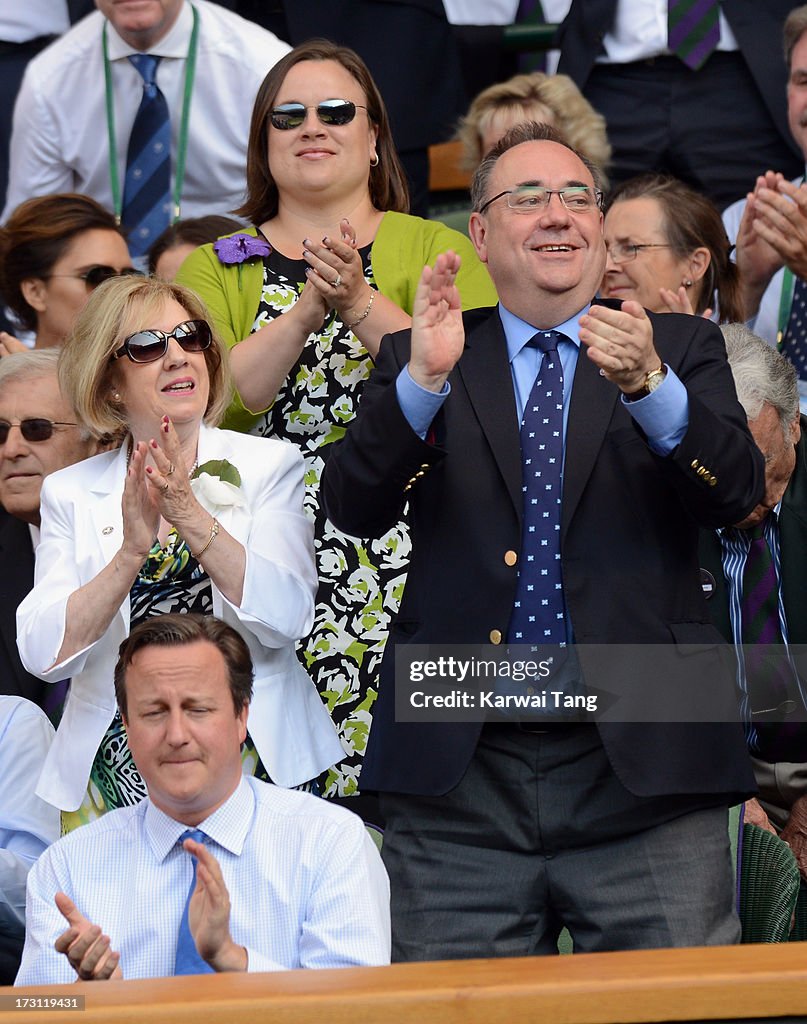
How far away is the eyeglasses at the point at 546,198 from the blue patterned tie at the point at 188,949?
1.26 meters

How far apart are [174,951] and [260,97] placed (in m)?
2.07

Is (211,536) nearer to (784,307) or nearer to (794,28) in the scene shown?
(784,307)

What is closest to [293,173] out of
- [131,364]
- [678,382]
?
[131,364]

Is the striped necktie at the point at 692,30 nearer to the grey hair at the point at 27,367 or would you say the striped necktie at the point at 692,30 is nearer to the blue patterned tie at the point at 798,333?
the blue patterned tie at the point at 798,333

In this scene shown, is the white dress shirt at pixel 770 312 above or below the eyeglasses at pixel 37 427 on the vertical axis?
above

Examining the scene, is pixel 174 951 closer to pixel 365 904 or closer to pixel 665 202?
pixel 365 904

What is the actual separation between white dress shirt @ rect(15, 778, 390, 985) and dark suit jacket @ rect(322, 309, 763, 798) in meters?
0.16

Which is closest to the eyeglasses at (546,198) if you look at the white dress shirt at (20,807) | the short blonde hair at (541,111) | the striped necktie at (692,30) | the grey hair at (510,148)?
the grey hair at (510,148)

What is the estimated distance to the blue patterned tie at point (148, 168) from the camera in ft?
18.0

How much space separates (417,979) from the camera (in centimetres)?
250

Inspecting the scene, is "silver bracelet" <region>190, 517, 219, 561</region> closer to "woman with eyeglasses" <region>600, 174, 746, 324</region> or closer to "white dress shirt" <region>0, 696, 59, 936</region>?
"white dress shirt" <region>0, 696, 59, 936</region>

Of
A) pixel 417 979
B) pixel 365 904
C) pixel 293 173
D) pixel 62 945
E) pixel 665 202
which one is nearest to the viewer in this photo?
pixel 417 979

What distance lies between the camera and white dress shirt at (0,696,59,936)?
3.48m

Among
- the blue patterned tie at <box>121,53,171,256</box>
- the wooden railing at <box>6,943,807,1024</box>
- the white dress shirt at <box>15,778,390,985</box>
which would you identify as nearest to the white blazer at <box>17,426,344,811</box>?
the white dress shirt at <box>15,778,390,985</box>
